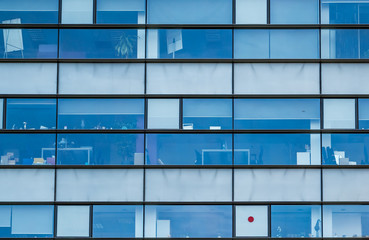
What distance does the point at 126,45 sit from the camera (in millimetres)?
14680

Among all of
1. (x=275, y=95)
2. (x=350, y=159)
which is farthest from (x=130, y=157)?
(x=350, y=159)

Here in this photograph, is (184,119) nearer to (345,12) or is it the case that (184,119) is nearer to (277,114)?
(277,114)

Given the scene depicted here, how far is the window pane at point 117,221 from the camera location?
14.3 meters

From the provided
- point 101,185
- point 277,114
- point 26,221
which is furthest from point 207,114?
point 26,221

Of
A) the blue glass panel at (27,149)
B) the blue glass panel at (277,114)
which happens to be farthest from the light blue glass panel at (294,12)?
the blue glass panel at (27,149)

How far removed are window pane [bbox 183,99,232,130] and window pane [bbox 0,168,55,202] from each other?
14.1 ft

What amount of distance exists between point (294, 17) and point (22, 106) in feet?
28.0

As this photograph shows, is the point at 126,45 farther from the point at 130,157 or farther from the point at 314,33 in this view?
the point at 314,33

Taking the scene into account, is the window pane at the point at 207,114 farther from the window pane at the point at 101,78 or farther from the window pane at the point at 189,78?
the window pane at the point at 101,78

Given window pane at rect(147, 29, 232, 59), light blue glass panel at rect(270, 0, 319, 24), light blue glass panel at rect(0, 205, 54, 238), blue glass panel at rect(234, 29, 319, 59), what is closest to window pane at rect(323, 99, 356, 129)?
blue glass panel at rect(234, 29, 319, 59)

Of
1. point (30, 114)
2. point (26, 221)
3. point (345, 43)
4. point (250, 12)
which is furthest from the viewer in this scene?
point (250, 12)

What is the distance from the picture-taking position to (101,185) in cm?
1426

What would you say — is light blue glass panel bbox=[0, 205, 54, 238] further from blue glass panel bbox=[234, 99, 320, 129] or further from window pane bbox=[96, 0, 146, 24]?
blue glass panel bbox=[234, 99, 320, 129]

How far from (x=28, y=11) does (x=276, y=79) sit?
25.4ft
